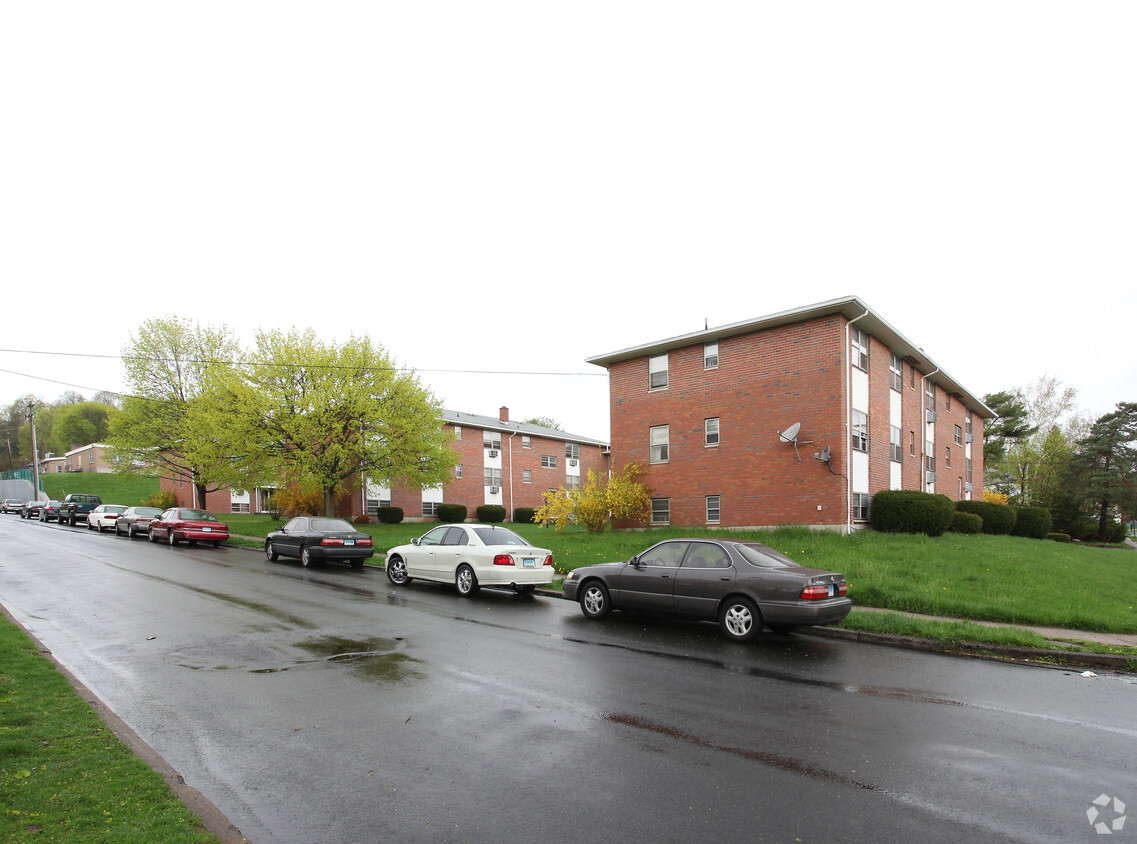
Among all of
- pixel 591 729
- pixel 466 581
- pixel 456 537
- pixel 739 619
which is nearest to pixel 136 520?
pixel 456 537

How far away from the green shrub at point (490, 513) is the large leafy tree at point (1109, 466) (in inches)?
1577

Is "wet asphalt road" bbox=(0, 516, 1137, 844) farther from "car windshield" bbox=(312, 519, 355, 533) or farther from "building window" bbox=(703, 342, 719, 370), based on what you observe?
"building window" bbox=(703, 342, 719, 370)

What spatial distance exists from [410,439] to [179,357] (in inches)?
747

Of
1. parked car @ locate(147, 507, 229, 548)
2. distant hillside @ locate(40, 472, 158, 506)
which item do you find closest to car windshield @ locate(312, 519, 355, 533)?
parked car @ locate(147, 507, 229, 548)

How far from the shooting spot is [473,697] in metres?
6.37

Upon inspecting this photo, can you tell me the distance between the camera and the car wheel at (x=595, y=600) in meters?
11.2

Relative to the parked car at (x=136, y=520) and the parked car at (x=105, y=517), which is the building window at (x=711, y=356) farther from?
the parked car at (x=105, y=517)

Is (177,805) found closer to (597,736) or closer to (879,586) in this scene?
(597,736)

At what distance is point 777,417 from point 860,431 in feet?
9.68

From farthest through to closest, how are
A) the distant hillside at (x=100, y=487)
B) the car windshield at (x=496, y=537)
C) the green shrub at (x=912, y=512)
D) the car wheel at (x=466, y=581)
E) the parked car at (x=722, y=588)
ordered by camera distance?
the distant hillside at (x=100, y=487) → the green shrub at (x=912, y=512) → the car windshield at (x=496, y=537) → the car wheel at (x=466, y=581) → the parked car at (x=722, y=588)

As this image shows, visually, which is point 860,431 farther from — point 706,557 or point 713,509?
point 706,557

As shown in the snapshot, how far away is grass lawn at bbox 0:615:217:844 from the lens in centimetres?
339

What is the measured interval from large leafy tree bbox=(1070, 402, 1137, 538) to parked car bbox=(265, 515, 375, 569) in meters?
48.6

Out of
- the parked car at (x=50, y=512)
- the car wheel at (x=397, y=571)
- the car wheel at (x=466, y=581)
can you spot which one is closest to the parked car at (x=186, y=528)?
the car wheel at (x=397, y=571)
